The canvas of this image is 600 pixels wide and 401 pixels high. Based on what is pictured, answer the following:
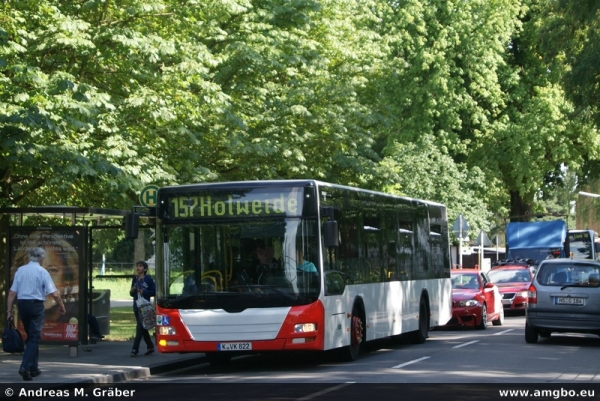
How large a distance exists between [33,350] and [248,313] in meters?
3.36

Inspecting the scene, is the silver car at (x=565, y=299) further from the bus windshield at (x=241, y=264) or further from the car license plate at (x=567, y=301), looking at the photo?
the bus windshield at (x=241, y=264)

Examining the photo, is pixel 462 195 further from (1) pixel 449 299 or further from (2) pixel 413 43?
(1) pixel 449 299

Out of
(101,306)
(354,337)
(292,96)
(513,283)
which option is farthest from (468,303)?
(354,337)

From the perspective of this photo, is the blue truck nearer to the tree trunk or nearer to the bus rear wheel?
the tree trunk

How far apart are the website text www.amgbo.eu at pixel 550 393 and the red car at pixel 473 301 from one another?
14.6 meters

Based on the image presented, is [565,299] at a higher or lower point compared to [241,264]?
lower

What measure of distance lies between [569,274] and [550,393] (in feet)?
30.4

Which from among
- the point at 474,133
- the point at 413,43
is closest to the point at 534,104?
the point at 474,133

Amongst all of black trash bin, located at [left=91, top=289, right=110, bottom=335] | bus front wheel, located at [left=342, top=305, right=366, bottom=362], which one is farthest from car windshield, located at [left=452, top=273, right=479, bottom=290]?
bus front wheel, located at [left=342, top=305, right=366, bottom=362]

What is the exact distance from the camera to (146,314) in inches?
752

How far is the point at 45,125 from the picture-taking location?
17.5m

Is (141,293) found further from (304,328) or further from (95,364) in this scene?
(304,328)

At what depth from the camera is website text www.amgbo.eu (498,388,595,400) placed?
12.5m

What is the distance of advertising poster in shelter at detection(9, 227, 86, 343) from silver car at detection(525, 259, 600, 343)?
8735 millimetres
